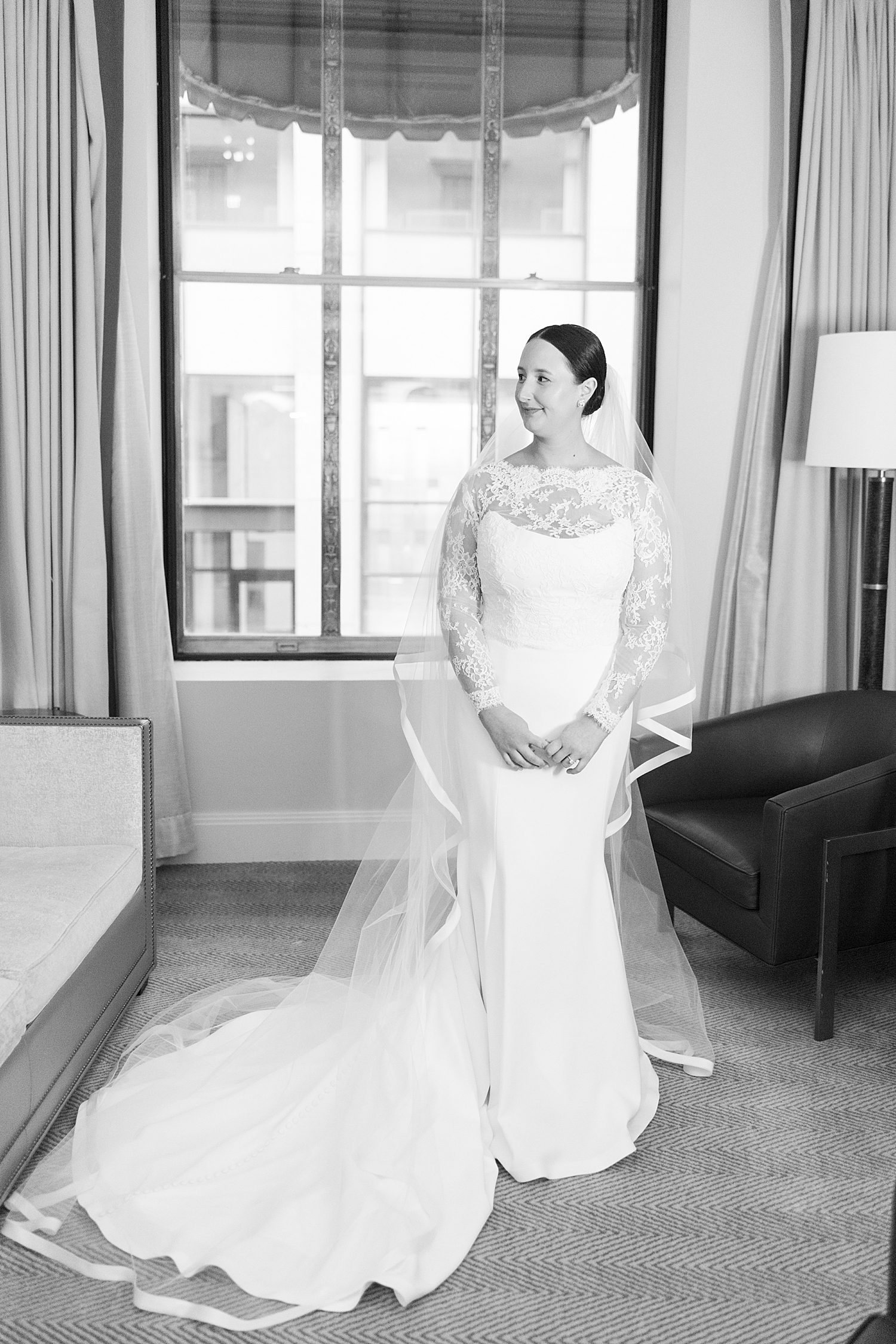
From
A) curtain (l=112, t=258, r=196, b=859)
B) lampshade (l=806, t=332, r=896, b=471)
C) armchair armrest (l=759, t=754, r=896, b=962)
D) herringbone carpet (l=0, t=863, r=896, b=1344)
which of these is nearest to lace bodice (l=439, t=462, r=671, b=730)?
armchair armrest (l=759, t=754, r=896, b=962)

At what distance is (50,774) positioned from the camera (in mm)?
3152

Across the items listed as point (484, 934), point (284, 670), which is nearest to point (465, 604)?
point (484, 934)

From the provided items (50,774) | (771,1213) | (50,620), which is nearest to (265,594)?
(50,620)

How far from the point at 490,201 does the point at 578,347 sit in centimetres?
226

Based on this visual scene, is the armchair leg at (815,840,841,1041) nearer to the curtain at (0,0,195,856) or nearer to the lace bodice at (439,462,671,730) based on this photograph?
the lace bodice at (439,462,671,730)

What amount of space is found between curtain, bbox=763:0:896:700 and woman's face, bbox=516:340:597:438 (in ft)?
6.10

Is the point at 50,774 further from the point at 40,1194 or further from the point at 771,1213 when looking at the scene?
the point at 771,1213

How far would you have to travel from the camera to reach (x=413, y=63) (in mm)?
4438

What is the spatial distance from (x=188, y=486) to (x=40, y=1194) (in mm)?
2850

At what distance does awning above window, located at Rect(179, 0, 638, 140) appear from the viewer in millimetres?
4355

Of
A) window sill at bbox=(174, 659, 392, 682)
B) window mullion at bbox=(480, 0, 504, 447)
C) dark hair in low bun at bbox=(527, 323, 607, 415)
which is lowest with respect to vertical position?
window sill at bbox=(174, 659, 392, 682)

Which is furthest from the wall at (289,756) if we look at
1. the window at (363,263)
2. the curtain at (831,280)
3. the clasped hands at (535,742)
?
the clasped hands at (535,742)

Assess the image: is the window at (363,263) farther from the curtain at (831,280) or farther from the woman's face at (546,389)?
the woman's face at (546,389)

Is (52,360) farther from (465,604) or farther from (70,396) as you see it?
(465,604)
